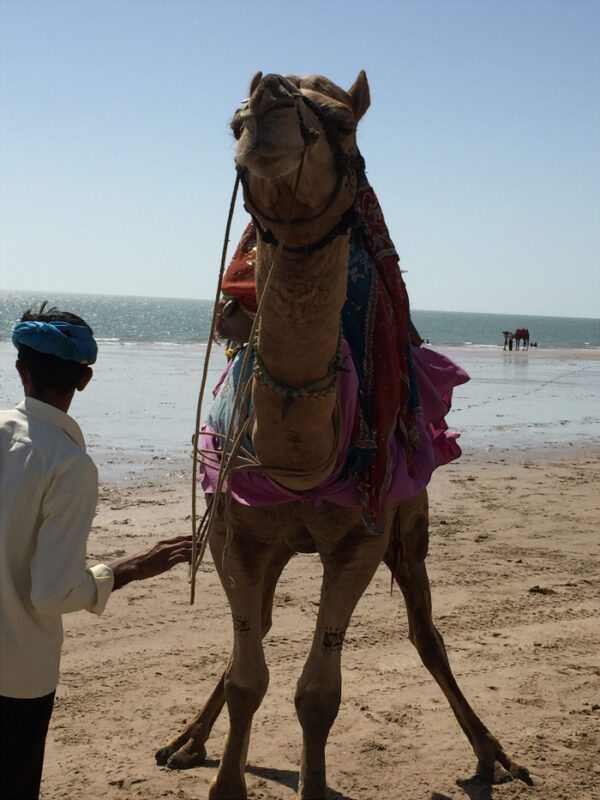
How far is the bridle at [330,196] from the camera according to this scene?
2.64 metres

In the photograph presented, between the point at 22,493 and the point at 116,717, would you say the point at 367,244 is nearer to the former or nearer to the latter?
the point at 22,493

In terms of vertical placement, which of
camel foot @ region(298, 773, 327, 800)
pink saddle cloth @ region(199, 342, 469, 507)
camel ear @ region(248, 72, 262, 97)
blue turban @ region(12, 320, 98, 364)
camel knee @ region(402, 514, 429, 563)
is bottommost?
camel foot @ region(298, 773, 327, 800)

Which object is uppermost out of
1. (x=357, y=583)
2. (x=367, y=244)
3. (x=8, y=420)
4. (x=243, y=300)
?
(x=367, y=244)

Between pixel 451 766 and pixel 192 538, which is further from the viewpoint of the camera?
pixel 451 766

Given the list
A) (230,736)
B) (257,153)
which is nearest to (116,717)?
(230,736)

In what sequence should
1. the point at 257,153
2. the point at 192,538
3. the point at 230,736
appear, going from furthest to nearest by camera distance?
the point at 230,736
the point at 192,538
the point at 257,153

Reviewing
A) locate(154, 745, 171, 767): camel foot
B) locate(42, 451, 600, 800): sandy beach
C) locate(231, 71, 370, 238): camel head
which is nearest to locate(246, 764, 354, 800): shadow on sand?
locate(42, 451, 600, 800): sandy beach

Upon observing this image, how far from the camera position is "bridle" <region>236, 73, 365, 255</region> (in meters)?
2.64

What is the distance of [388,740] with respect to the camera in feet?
15.9

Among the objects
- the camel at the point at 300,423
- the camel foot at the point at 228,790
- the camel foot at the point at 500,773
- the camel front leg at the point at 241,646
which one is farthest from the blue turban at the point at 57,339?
the camel foot at the point at 500,773

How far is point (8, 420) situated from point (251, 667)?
177cm

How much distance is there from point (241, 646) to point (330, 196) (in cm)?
204

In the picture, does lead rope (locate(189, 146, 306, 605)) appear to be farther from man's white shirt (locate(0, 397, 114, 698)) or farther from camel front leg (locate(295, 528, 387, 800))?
camel front leg (locate(295, 528, 387, 800))

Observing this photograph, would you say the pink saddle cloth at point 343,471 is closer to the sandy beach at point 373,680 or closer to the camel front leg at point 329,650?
the camel front leg at point 329,650
